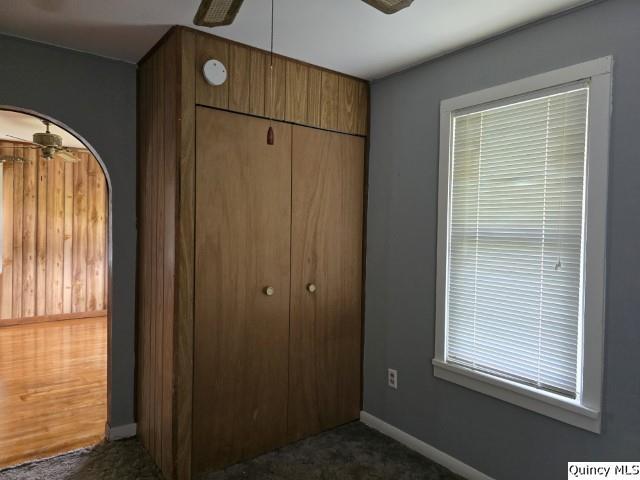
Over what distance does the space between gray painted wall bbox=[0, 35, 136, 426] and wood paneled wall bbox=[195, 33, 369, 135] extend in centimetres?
74

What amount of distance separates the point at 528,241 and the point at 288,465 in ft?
5.69

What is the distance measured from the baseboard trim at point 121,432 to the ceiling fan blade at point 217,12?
7.74 feet

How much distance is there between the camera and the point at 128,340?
266 centimetres

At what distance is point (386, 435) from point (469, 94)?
2085mm

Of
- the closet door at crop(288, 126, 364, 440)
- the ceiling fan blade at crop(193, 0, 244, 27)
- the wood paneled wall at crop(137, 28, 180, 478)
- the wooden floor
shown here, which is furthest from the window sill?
the wooden floor

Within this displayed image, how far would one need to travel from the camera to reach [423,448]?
2.51 metres

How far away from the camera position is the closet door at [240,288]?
2.26 meters

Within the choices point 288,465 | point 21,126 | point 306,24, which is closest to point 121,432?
point 288,465

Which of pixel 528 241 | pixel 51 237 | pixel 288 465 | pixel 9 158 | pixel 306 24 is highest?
pixel 306 24

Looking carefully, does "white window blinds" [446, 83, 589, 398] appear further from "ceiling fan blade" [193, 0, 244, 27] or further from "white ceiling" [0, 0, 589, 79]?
"ceiling fan blade" [193, 0, 244, 27]

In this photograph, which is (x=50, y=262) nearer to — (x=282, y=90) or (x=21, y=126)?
(x=21, y=126)

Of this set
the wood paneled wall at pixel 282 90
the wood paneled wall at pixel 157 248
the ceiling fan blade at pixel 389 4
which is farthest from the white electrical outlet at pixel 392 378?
the ceiling fan blade at pixel 389 4

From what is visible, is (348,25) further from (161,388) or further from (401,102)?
(161,388)

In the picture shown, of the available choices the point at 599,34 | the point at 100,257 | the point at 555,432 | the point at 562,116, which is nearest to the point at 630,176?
the point at 562,116
